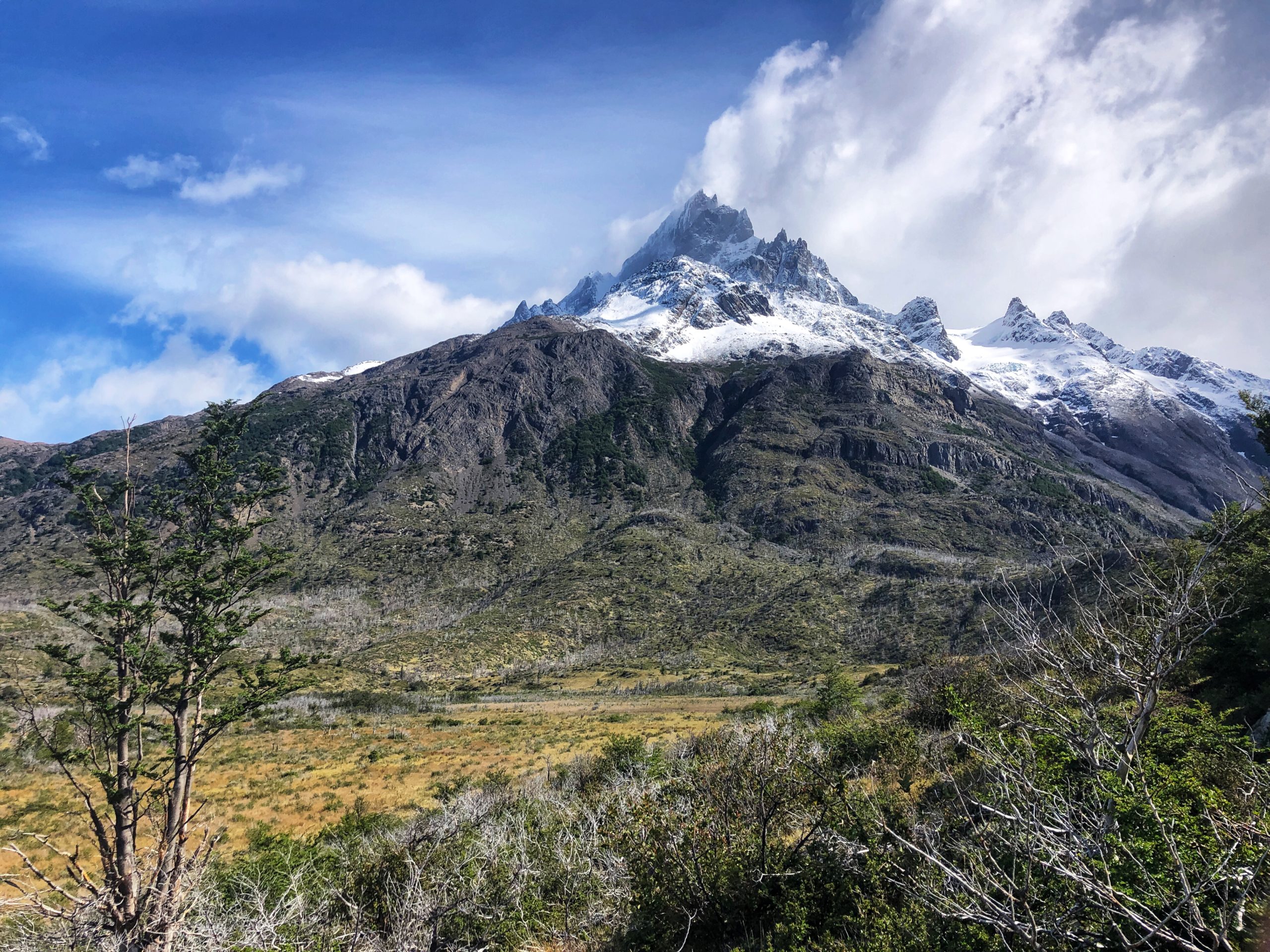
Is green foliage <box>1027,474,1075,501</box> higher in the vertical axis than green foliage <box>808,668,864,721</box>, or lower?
higher

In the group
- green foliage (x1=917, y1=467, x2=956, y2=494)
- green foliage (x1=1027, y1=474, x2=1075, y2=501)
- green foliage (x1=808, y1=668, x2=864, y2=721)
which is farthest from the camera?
green foliage (x1=917, y1=467, x2=956, y2=494)

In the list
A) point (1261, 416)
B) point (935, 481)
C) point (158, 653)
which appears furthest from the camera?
point (935, 481)

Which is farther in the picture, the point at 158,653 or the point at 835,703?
the point at 835,703

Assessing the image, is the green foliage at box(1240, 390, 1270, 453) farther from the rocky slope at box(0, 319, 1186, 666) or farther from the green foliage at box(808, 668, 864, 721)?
the rocky slope at box(0, 319, 1186, 666)

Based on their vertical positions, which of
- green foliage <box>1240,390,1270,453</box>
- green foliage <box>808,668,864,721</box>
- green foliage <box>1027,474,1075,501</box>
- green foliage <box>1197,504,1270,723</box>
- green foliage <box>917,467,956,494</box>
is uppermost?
green foliage <box>917,467,956,494</box>

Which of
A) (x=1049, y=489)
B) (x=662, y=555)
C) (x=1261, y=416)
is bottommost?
(x=662, y=555)

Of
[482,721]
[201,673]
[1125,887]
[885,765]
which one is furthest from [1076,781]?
[482,721]

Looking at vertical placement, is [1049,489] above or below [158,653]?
above

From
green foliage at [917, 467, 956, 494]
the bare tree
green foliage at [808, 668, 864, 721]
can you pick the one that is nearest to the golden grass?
green foliage at [808, 668, 864, 721]

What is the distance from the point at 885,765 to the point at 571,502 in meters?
180

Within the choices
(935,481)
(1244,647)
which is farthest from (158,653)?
(935,481)

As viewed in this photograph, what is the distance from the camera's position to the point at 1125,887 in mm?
6199

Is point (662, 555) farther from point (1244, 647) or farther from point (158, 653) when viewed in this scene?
point (158, 653)

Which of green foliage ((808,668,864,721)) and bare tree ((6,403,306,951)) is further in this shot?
green foliage ((808,668,864,721))
